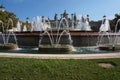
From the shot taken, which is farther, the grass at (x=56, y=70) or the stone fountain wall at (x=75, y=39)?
the stone fountain wall at (x=75, y=39)

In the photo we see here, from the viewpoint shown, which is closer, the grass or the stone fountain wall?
the grass

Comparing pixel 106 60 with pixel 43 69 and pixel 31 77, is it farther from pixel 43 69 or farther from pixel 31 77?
pixel 31 77

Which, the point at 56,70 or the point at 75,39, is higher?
the point at 75,39

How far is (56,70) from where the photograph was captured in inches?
353

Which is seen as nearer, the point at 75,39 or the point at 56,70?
the point at 56,70

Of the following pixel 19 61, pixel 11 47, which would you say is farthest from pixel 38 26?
pixel 19 61

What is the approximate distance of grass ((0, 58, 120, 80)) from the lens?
325 inches

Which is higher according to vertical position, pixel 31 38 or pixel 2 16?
pixel 2 16

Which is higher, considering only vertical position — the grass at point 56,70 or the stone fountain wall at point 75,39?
the stone fountain wall at point 75,39

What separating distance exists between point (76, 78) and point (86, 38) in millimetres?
11479

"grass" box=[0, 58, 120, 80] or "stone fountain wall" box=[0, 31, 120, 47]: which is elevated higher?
"stone fountain wall" box=[0, 31, 120, 47]

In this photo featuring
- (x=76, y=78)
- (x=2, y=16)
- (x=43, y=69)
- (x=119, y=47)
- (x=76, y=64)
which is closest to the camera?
(x=76, y=78)

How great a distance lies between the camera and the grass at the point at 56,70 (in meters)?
8.26

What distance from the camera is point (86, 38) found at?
19.4 m
